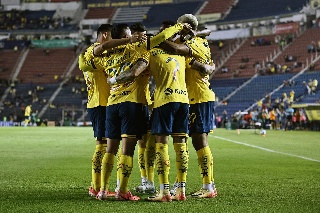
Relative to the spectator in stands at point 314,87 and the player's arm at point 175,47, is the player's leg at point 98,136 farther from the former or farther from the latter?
the spectator in stands at point 314,87

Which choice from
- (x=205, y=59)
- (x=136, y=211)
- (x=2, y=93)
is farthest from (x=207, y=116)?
(x=2, y=93)

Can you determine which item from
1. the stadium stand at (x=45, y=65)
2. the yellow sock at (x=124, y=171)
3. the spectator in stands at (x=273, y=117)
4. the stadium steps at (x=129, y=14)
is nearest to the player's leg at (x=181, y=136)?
the yellow sock at (x=124, y=171)

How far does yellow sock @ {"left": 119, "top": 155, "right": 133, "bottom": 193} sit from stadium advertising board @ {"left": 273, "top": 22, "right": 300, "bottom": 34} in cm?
5397

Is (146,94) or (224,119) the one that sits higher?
(146,94)

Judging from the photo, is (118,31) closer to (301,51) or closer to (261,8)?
(301,51)

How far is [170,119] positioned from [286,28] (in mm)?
54271

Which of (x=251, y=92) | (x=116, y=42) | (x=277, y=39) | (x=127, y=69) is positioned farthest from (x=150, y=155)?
(x=277, y=39)

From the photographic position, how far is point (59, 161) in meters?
14.3

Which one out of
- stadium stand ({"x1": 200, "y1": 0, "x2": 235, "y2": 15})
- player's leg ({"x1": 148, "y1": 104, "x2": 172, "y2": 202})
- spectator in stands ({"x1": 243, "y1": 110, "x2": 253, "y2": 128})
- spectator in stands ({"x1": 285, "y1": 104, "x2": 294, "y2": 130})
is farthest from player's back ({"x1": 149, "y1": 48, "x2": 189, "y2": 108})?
stadium stand ({"x1": 200, "y1": 0, "x2": 235, "y2": 15})

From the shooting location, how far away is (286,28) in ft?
195

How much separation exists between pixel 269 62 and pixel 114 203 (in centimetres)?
5076

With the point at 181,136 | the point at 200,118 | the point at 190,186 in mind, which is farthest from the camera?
the point at 190,186

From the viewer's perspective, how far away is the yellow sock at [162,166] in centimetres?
746

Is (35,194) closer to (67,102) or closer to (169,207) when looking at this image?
(169,207)
